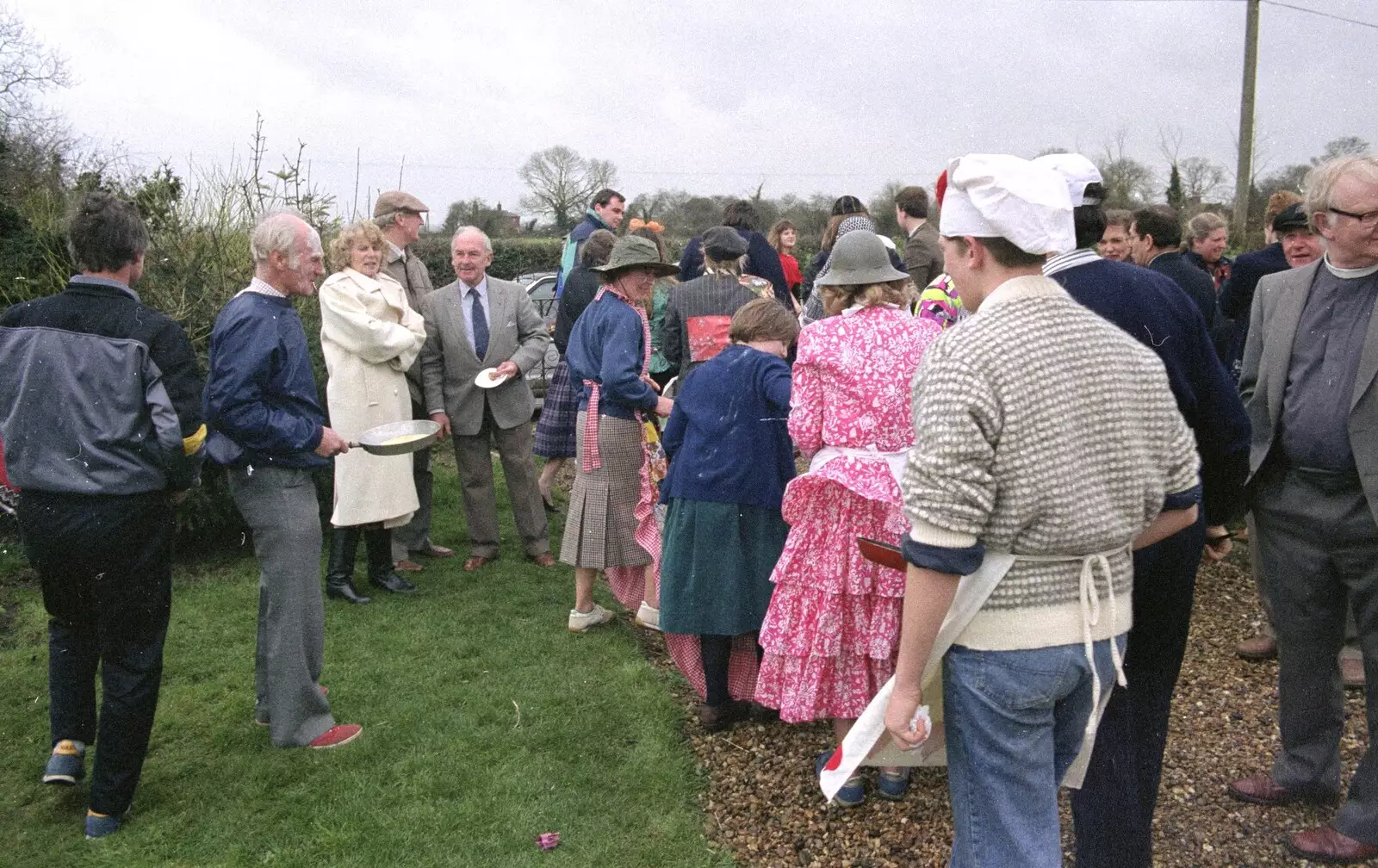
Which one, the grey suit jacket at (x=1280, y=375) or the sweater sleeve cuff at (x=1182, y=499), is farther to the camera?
the grey suit jacket at (x=1280, y=375)

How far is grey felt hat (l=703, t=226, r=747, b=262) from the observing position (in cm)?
→ 589

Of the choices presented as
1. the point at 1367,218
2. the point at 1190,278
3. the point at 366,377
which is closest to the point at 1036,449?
the point at 1367,218

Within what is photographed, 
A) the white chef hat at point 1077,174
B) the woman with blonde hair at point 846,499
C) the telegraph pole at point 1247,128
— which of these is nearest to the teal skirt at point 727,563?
the woman with blonde hair at point 846,499

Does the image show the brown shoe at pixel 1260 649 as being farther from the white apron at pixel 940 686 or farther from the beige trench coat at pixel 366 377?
the beige trench coat at pixel 366 377

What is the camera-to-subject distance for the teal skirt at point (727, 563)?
434cm

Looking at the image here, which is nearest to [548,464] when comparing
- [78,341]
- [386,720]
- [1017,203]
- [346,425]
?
[346,425]

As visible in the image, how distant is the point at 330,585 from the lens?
21.0ft

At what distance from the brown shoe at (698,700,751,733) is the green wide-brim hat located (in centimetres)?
224

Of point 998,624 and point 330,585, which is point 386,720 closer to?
point 330,585

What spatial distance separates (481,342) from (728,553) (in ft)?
10.4

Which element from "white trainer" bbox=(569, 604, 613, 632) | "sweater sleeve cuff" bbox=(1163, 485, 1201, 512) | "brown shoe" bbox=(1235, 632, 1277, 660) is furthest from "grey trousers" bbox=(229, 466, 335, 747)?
"brown shoe" bbox=(1235, 632, 1277, 660)

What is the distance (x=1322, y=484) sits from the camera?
11.4ft

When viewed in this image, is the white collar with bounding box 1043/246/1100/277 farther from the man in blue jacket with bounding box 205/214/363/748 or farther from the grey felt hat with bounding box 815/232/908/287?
the man in blue jacket with bounding box 205/214/363/748

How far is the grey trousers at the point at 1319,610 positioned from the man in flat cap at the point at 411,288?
192 inches
